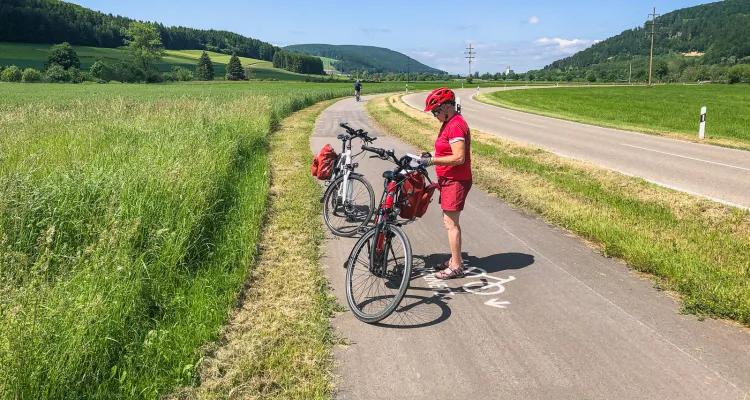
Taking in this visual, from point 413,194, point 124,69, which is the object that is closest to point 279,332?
point 413,194

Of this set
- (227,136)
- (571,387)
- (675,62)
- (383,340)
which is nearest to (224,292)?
(383,340)

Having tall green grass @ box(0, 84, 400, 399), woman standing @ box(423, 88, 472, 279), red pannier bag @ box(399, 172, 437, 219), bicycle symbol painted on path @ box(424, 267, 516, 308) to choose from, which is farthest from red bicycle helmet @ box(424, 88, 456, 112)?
tall green grass @ box(0, 84, 400, 399)

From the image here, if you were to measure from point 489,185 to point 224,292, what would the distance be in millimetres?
6460

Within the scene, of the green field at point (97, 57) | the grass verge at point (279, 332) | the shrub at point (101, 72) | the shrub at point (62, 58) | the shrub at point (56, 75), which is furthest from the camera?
the green field at point (97, 57)

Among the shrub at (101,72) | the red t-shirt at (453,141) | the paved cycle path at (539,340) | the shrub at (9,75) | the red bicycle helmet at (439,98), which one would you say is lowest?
the paved cycle path at (539,340)

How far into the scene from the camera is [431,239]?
6602 millimetres

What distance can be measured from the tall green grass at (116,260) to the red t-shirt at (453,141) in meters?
2.35

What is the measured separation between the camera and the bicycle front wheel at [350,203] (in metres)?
6.95

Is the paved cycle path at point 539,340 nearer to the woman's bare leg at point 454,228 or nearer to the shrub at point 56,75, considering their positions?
the woman's bare leg at point 454,228

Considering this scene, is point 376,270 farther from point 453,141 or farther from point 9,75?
point 9,75

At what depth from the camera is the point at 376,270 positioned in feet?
15.1

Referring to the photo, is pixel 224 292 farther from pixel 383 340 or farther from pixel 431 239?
pixel 431 239

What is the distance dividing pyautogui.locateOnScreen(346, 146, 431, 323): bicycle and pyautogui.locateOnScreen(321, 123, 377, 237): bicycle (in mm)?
2138

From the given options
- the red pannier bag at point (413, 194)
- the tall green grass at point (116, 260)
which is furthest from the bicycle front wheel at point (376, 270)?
the tall green grass at point (116, 260)
